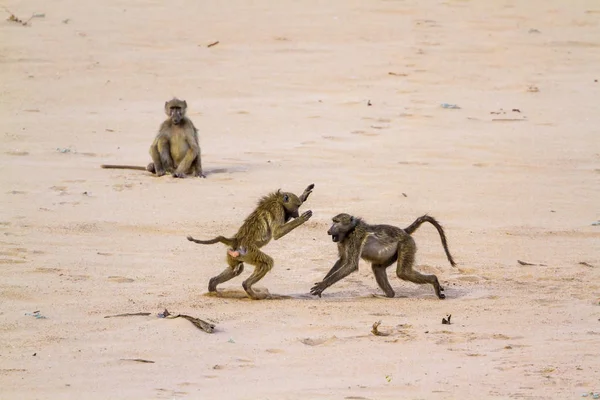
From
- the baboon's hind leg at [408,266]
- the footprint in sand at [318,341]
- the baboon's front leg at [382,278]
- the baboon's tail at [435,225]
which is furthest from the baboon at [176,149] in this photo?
the footprint in sand at [318,341]

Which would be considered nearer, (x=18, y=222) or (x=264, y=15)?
(x=18, y=222)

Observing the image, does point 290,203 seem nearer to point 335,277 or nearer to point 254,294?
point 335,277

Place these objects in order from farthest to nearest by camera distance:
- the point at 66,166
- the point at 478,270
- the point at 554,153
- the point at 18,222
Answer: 1. the point at 554,153
2. the point at 66,166
3. the point at 18,222
4. the point at 478,270

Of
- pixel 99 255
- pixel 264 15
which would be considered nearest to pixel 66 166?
pixel 99 255

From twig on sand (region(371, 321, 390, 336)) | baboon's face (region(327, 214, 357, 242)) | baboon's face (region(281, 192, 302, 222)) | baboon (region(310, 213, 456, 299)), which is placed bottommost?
twig on sand (region(371, 321, 390, 336))

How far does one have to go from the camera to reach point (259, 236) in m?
10.1

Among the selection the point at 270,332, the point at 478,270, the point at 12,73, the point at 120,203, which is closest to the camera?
the point at 270,332

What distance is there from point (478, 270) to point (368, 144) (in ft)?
17.9

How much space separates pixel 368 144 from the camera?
16188 mm

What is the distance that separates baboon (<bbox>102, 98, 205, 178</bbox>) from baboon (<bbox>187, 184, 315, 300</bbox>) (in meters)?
4.65

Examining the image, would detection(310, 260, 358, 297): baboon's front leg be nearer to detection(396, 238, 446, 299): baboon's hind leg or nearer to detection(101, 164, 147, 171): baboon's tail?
detection(396, 238, 446, 299): baboon's hind leg

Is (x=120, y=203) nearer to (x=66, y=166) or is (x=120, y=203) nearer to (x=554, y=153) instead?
(x=66, y=166)

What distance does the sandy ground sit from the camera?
796 centimetres

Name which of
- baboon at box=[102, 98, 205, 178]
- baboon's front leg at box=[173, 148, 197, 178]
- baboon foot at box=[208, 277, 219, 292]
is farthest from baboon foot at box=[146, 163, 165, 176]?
baboon foot at box=[208, 277, 219, 292]
